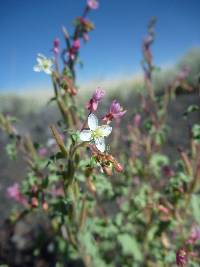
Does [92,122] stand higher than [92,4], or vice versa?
[92,4]

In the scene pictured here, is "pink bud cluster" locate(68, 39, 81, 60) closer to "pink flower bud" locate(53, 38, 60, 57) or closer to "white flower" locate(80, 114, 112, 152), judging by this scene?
"pink flower bud" locate(53, 38, 60, 57)

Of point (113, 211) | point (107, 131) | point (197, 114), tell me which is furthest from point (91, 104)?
point (197, 114)

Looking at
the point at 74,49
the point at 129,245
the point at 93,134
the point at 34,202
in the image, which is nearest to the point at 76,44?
the point at 74,49

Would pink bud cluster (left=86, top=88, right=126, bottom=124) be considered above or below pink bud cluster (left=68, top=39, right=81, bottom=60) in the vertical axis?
below

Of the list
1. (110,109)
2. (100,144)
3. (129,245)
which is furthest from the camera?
(129,245)

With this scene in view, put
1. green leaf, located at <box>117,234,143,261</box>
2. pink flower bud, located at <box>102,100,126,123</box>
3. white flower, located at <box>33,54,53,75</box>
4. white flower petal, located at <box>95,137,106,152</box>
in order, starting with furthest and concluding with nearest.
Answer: green leaf, located at <box>117,234,143,261</box>
white flower, located at <box>33,54,53,75</box>
pink flower bud, located at <box>102,100,126,123</box>
white flower petal, located at <box>95,137,106,152</box>

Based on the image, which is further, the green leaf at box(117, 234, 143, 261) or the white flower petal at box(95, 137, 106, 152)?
the green leaf at box(117, 234, 143, 261)

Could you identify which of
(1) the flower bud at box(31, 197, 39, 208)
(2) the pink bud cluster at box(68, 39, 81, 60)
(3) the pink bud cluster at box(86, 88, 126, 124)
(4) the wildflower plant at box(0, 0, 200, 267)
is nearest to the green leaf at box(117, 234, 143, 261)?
(4) the wildflower plant at box(0, 0, 200, 267)

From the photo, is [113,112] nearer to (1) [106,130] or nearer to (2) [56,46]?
(1) [106,130]
